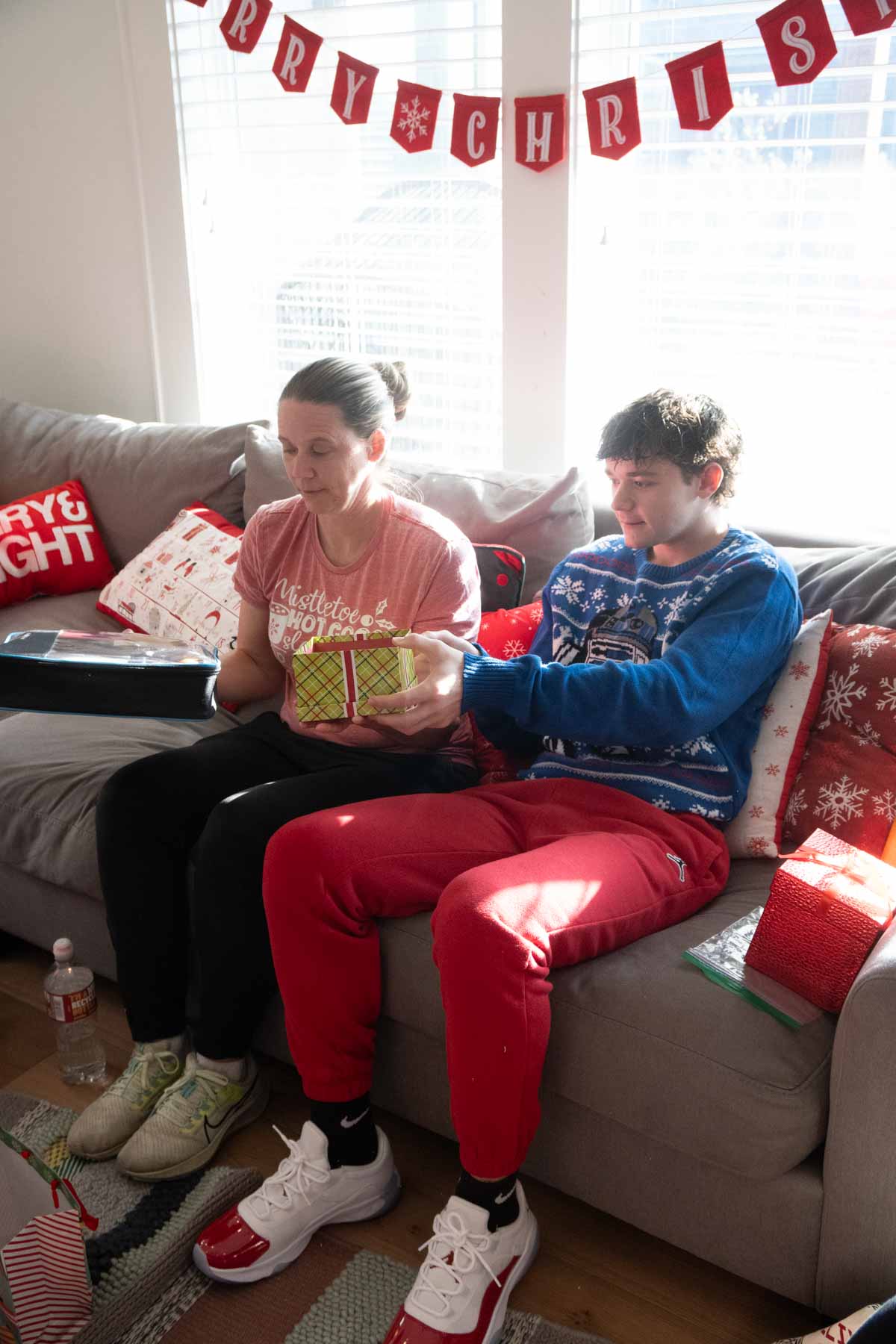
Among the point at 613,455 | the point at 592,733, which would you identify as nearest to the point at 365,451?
the point at 613,455

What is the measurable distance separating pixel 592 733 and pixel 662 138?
4.45ft

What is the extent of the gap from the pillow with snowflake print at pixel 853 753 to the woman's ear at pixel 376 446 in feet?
2.45

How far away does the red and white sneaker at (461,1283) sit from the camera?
1.30 m

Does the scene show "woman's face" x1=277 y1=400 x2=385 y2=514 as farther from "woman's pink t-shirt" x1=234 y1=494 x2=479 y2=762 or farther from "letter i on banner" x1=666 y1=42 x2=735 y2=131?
"letter i on banner" x1=666 y1=42 x2=735 y2=131

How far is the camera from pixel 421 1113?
1628 mm

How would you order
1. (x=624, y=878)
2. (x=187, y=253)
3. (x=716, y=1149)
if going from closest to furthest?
1. (x=716, y=1149)
2. (x=624, y=878)
3. (x=187, y=253)

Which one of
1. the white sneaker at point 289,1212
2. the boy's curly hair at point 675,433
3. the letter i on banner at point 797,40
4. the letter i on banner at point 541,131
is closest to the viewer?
the white sneaker at point 289,1212

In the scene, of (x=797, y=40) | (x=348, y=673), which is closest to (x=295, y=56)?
(x=797, y=40)

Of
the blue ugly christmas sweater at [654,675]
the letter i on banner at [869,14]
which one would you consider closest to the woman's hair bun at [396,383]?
the blue ugly christmas sweater at [654,675]

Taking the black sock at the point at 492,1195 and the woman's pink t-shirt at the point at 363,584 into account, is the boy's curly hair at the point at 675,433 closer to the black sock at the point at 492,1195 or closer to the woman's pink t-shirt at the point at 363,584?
the woman's pink t-shirt at the point at 363,584

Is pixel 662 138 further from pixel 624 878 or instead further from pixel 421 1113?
pixel 421 1113

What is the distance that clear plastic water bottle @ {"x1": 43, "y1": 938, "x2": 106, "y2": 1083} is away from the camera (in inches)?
71.3

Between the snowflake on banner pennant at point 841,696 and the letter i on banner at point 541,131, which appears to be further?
the letter i on banner at point 541,131

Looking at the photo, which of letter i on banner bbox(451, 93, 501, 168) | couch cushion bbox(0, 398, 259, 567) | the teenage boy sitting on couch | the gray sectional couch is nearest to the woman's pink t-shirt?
the teenage boy sitting on couch
